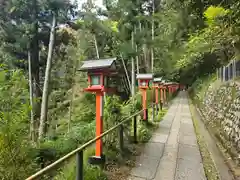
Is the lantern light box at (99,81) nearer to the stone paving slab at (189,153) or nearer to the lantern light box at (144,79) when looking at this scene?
the stone paving slab at (189,153)

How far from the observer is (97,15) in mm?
17438

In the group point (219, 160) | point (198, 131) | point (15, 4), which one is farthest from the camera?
point (15, 4)

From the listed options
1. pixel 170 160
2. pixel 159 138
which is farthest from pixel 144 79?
pixel 170 160

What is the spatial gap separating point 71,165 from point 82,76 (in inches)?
521

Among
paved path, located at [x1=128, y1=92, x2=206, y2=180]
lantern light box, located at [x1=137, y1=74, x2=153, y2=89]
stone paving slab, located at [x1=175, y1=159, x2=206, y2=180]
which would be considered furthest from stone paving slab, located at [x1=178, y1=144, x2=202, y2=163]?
lantern light box, located at [x1=137, y1=74, x2=153, y2=89]

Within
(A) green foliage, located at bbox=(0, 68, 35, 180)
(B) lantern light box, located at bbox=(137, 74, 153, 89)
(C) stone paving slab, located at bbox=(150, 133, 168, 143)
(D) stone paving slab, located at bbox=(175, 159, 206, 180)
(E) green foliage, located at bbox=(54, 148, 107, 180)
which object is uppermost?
(B) lantern light box, located at bbox=(137, 74, 153, 89)

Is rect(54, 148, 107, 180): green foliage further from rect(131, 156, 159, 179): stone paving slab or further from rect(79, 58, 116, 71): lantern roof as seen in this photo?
rect(79, 58, 116, 71): lantern roof

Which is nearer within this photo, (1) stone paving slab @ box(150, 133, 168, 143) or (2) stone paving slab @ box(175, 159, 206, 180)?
(2) stone paving slab @ box(175, 159, 206, 180)

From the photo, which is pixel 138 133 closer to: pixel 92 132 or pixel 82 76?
pixel 92 132

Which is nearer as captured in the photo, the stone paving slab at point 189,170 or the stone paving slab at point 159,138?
the stone paving slab at point 189,170

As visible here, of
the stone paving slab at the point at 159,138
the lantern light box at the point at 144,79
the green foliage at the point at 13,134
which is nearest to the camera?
the green foliage at the point at 13,134

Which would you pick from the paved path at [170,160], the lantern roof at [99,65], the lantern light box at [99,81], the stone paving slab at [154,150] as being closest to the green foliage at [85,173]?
the lantern light box at [99,81]

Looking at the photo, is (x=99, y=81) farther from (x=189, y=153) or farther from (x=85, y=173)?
(x=189, y=153)

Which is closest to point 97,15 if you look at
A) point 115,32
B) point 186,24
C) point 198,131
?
point 115,32
